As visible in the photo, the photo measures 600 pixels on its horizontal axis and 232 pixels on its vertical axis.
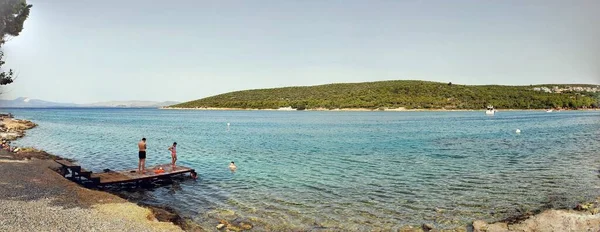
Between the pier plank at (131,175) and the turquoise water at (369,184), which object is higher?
the pier plank at (131,175)

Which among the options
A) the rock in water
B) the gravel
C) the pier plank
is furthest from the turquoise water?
the gravel

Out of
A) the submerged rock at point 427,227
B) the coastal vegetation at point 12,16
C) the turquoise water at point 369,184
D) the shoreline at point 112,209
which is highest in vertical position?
the coastal vegetation at point 12,16

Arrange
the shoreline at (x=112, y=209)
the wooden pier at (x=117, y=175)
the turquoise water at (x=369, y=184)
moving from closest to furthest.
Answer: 1. the shoreline at (x=112, y=209)
2. the turquoise water at (x=369, y=184)
3. the wooden pier at (x=117, y=175)

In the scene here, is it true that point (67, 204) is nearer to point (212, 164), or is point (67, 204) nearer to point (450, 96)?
point (212, 164)

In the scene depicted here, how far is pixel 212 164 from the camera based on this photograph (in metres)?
31.9

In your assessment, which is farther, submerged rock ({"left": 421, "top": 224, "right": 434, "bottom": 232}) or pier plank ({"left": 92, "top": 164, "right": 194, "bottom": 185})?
pier plank ({"left": 92, "top": 164, "right": 194, "bottom": 185})

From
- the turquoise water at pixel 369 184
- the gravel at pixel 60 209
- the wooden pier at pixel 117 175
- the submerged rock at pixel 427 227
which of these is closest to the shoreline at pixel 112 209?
the gravel at pixel 60 209

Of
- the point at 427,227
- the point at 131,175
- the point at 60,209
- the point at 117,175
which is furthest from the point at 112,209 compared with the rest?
the point at 427,227

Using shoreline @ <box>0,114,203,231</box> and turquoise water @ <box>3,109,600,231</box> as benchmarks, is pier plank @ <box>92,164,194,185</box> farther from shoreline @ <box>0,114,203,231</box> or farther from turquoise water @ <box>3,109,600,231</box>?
shoreline @ <box>0,114,203,231</box>

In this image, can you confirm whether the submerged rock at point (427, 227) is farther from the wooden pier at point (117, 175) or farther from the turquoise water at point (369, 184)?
the wooden pier at point (117, 175)

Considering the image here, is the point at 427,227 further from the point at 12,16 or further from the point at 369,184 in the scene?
the point at 12,16

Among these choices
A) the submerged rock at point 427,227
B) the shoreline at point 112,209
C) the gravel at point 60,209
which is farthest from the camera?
the submerged rock at point 427,227

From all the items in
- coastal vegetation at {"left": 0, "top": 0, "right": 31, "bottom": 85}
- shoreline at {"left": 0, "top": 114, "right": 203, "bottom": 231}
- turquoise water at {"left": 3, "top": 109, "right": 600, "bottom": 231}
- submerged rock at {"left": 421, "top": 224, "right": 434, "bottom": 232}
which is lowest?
submerged rock at {"left": 421, "top": 224, "right": 434, "bottom": 232}

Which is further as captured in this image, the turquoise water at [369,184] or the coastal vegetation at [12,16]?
the coastal vegetation at [12,16]
